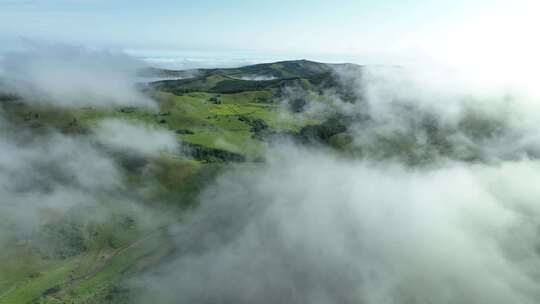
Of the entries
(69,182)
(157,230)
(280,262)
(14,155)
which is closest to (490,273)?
(280,262)

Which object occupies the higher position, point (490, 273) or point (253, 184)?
point (253, 184)

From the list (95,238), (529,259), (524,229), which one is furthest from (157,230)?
(524,229)

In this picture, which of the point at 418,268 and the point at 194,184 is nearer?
the point at 418,268

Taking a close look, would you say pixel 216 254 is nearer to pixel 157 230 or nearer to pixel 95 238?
pixel 157 230

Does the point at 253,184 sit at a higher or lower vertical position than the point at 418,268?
higher

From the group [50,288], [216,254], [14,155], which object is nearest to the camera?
[50,288]

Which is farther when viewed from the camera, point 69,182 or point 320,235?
point 69,182

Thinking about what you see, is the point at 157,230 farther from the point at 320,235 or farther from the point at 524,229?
the point at 524,229

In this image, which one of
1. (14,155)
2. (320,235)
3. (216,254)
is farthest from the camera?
(14,155)

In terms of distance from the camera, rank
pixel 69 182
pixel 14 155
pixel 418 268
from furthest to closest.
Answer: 1. pixel 14 155
2. pixel 69 182
3. pixel 418 268
